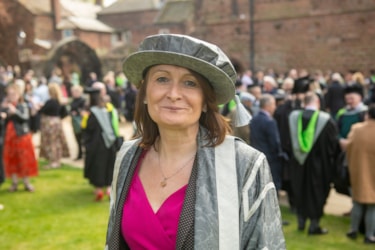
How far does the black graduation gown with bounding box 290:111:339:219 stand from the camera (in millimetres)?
5754

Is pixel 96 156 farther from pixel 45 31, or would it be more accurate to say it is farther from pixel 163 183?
pixel 45 31

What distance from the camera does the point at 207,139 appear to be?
2088 mm

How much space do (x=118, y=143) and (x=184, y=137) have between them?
570 cm

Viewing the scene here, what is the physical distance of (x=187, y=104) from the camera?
1973 millimetres

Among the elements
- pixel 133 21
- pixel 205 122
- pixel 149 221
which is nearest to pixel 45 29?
pixel 133 21

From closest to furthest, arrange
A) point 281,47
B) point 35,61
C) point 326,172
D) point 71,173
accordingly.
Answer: point 326,172 → point 71,173 → point 281,47 → point 35,61

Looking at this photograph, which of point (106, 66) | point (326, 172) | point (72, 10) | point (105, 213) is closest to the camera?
point (326, 172)

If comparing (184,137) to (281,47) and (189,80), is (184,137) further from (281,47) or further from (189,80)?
(281,47)

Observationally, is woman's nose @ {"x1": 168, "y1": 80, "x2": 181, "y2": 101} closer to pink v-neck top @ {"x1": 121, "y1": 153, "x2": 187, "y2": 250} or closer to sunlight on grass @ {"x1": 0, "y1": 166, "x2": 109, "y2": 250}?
pink v-neck top @ {"x1": 121, "y1": 153, "x2": 187, "y2": 250}

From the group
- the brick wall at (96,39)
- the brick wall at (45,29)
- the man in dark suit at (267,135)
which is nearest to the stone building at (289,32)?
the brick wall at (45,29)

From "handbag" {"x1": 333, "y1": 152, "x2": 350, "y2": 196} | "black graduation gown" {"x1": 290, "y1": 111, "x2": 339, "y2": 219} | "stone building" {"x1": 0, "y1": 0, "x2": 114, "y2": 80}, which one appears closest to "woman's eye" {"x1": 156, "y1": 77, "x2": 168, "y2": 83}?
"black graduation gown" {"x1": 290, "y1": 111, "x2": 339, "y2": 219}

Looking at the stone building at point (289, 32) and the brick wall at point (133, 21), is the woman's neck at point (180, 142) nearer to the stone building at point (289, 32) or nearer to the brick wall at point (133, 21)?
the stone building at point (289, 32)

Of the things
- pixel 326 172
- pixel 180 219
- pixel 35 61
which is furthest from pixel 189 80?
pixel 35 61

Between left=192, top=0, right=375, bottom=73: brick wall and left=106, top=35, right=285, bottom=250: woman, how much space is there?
2075 cm
